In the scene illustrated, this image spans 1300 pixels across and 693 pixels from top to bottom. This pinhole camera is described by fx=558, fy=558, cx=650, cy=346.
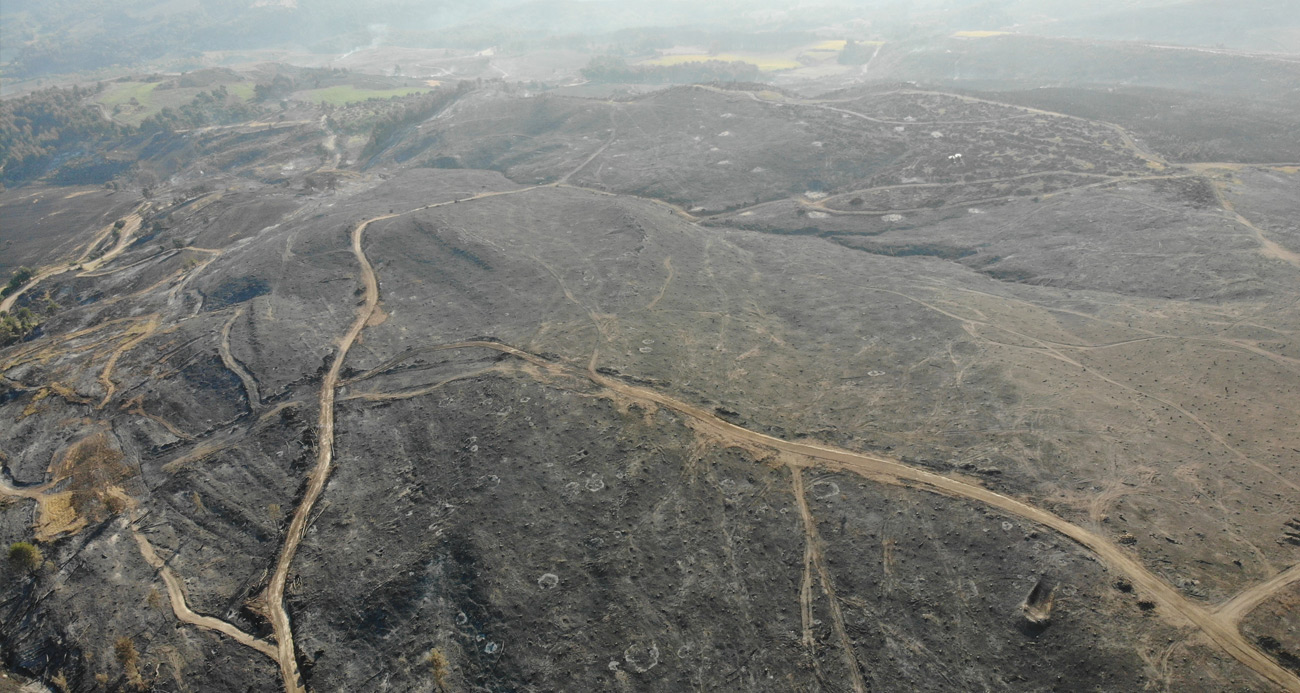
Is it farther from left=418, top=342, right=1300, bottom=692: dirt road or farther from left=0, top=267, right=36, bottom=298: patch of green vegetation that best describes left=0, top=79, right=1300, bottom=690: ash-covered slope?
left=0, top=267, right=36, bottom=298: patch of green vegetation

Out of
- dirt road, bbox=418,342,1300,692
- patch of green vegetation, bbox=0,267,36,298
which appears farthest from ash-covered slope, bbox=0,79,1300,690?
patch of green vegetation, bbox=0,267,36,298

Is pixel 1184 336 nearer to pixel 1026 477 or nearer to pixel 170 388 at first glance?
pixel 1026 477

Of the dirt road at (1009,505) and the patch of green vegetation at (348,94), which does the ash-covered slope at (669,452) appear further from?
the patch of green vegetation at (348,94)

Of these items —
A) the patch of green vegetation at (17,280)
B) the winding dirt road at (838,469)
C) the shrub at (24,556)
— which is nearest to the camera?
the winding dirt road at (838,469)

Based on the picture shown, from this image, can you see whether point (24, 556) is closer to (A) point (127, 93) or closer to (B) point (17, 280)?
(B) point (17, 280)

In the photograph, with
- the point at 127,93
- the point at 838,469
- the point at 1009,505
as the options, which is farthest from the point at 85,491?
the point at 127,93

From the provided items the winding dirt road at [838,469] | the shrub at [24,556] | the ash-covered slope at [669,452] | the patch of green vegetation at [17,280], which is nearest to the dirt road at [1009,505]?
the winding dirt road at [838,469]

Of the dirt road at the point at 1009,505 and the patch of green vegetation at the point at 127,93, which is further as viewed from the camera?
the patch of green vegetation at the point at 127,93

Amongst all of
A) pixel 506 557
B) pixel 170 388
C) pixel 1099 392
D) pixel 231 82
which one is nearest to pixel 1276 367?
pixel 1099 392
